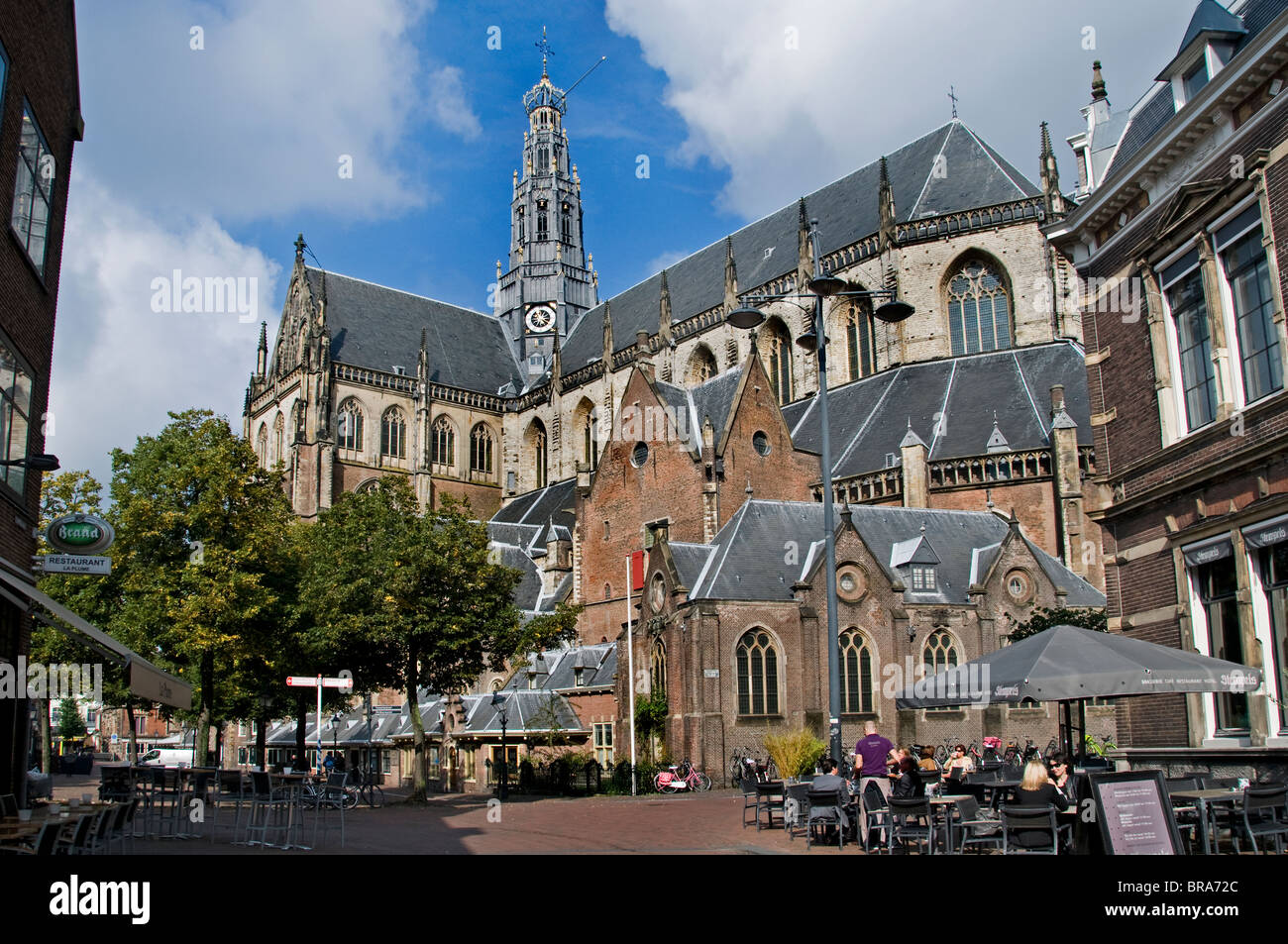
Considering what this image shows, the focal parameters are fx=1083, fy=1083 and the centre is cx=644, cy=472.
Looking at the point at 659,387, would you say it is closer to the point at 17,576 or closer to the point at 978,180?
the point at 978,180

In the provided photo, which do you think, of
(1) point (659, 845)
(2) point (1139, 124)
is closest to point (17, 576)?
(1) point (659, 845)

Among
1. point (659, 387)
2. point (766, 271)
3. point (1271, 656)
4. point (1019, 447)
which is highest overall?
point (766, 271)

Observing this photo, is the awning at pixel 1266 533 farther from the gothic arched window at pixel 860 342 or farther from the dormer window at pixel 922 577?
the gothic arched window at pixel 860 342

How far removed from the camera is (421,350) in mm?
67750

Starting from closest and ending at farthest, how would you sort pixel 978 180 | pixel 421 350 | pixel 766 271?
pixel 978 180
pixel 766 271
pixel 421 350

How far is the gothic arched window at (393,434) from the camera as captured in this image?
218 ft

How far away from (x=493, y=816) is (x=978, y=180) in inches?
1430

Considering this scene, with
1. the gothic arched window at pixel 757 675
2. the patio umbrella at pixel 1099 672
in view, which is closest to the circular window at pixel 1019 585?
the gothic arched window at pixel 757 675

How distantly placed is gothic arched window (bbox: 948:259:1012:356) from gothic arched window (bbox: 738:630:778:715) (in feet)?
64.8

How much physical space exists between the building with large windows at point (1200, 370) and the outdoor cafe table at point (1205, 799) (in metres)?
2.23

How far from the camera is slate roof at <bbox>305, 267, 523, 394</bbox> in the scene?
222 feet

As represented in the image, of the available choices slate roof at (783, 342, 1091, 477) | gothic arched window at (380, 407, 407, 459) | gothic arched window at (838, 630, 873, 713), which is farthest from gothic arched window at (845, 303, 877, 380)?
gothic arched window at (380, 407, 407, 459)

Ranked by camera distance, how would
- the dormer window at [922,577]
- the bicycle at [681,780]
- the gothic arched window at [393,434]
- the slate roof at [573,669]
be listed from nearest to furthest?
the bicycle at [681,780], the dormer window at [922,577], the slate roof at [573,669], the gothic arched window at [393,434]

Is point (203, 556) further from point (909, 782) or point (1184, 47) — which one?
point (1184, 47)
